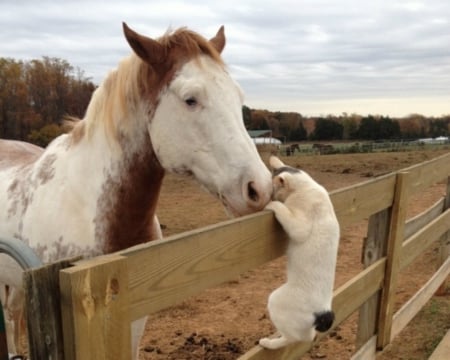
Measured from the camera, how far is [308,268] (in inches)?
62.9

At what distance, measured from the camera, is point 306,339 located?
1645 millimetres

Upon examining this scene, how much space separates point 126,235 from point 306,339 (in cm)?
108

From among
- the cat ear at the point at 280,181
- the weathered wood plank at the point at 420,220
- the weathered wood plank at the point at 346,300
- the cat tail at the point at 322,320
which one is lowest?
the weathered wood plank at the point at 346,300

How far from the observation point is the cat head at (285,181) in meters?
1.74

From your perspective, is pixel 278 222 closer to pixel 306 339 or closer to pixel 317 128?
pixel 306 339

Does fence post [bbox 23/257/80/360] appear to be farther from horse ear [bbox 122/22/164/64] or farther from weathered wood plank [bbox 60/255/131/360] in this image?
horse ear [bbox 122/22/164/64]

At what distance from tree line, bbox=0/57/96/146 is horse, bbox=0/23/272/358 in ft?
2.35

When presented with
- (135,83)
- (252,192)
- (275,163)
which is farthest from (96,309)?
(135,83)

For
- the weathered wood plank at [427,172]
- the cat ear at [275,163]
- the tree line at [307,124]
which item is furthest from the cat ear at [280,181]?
the tree line at [307,124]

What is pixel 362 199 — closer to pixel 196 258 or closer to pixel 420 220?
pixel 196 258

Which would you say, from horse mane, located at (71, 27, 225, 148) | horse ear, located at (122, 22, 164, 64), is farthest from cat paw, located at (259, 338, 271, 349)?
horse ear, located at (122, 22, 164, 64)

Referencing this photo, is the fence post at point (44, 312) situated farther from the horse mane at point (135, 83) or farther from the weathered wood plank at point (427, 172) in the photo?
the weathered wood plank at point (427, 172)

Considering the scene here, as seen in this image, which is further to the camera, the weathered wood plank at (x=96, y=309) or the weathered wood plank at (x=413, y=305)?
the weathered wood plank at (x=413, y=305)

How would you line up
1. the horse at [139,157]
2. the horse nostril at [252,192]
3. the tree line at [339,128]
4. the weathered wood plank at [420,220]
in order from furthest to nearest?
the tree line at [339,128]
the weathered wood plank at [420,220]
the horse at [139,157]
the horse nostril at [252,192]
